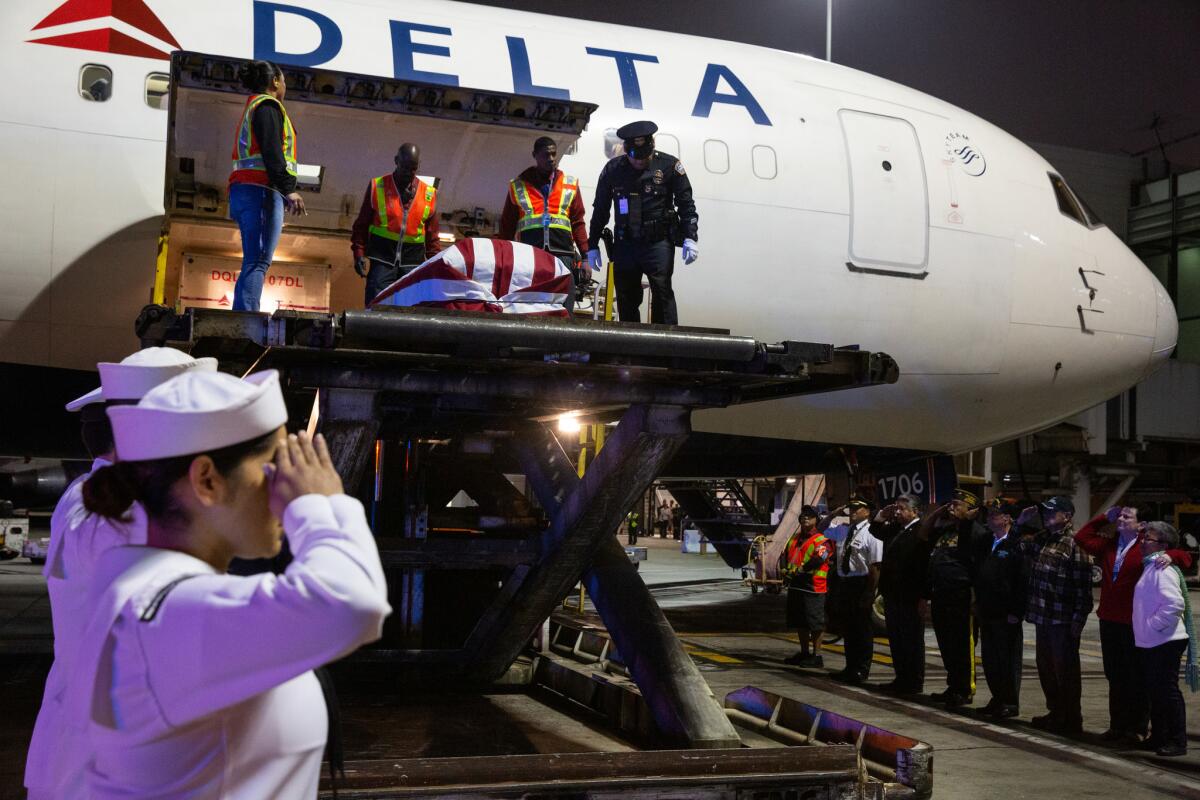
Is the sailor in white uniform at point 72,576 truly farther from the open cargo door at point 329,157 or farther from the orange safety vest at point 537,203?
the orange safety vest at point 537,203

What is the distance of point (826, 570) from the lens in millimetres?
11961

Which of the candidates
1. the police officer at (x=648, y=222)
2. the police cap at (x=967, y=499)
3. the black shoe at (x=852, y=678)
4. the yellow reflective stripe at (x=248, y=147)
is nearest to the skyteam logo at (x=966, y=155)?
the police cap at (x=967, y=499)

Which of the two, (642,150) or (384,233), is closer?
(384,233)

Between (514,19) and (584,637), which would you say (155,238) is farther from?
(584,637)

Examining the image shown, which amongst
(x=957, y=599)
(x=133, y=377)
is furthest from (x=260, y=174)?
(x=957, y=599)

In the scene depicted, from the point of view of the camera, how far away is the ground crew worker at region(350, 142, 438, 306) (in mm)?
6645

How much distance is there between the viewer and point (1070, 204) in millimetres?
10602

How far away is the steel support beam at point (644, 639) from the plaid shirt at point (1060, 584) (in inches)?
163

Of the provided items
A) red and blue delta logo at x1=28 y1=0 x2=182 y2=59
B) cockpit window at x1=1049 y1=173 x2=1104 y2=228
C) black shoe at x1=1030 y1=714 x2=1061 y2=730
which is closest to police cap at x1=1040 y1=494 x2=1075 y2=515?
black shoe at x1=1030 y1=714 x2=1061 y2=730

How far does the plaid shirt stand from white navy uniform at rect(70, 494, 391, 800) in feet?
26.4

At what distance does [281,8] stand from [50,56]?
1.56m

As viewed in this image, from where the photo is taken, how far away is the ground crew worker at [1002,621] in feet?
30.1

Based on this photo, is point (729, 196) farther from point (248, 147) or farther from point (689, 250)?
point (248, 147)

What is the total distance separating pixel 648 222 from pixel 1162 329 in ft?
20.7
